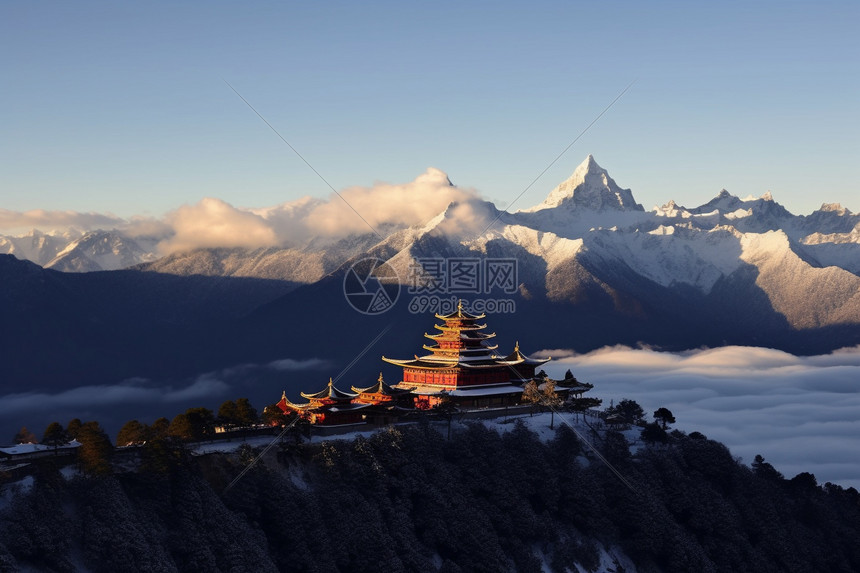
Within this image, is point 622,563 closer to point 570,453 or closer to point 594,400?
point 570,453

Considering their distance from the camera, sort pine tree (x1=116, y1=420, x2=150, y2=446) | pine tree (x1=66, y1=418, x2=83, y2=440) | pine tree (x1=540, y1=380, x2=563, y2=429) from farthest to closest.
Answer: pine tree (x1=540, y1=380, x2=563, y2=429)
pine tree (x1=116, y1=420, x2=150, y2=446)
pine tree (x1=66, y1=418, x2=83, y2=440)

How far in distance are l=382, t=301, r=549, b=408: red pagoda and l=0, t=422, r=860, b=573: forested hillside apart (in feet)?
40.6

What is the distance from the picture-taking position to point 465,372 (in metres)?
161

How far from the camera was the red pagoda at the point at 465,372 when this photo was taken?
15712cm

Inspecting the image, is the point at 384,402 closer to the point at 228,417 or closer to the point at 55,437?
the point at 228,417

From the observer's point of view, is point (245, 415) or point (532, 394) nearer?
point (245, 415)

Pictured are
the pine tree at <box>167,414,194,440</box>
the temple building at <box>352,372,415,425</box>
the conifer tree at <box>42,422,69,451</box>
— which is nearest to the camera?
the conifer tree at <box>42,422,69,451</box>

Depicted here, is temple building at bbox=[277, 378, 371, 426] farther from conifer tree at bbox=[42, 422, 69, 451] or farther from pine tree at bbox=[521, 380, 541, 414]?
conifer tree at bbox=[42, 422, 69, 451]

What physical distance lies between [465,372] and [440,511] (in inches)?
1506

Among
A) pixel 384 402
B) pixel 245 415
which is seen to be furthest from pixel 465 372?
pixel 245 415

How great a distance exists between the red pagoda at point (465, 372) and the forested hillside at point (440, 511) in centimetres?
1237

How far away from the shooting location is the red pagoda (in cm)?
15712

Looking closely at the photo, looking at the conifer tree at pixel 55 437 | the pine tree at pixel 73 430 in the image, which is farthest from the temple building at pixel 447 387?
the conifer tree at pixel 55 437

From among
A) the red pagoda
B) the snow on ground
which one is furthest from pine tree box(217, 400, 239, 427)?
the red pagoda
